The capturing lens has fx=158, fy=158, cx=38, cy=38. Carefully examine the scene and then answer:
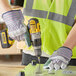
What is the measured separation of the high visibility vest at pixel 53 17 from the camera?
1004 mm

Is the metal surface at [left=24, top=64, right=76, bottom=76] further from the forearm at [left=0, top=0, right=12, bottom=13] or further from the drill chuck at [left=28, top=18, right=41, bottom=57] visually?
the forearm at [left=0, top=0, right=12, bottom=13]

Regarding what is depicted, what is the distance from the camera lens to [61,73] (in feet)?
2.66

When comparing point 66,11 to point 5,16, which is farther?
point 66,11

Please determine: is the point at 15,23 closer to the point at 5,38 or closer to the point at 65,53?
the point at 5,38

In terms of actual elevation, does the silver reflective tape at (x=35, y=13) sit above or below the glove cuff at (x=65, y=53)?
above

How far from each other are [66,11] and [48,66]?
388 millimetres

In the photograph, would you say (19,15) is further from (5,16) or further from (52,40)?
(52,40)

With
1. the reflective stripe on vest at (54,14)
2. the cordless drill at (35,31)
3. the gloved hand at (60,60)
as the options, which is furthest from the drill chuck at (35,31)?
the reflective stripe on vest at (54,14)

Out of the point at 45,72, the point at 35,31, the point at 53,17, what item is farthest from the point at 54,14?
the point at 45,72

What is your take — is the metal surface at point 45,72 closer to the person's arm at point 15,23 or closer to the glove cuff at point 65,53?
the glove cuff at point 65,53

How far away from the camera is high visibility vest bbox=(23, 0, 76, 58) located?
1004mm

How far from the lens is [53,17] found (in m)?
1.05

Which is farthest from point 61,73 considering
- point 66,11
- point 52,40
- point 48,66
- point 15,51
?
point 15,51

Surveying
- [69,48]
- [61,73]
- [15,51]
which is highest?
[69,48]
